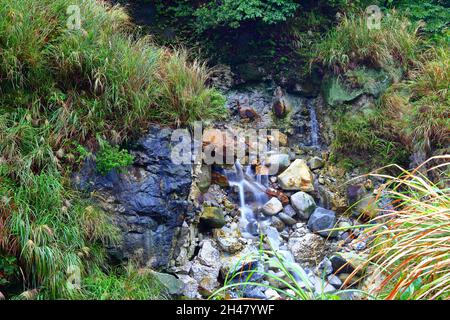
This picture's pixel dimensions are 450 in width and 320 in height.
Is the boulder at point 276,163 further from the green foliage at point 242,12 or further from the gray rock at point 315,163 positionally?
the green foliage at point 242,12

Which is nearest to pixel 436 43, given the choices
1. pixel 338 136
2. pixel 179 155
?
pixel 338 136

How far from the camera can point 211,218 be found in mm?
5305

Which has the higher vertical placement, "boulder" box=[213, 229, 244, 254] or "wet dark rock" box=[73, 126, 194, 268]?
"wet dark rock" box=[73, 126, 194, 268]

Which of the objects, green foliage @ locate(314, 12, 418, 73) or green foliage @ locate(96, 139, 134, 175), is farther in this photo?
green foliage @ locate(314, 12, 418, 73)

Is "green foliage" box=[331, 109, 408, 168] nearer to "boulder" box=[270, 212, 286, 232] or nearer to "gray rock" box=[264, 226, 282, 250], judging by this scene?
"boulder" box=[270, 212, 286, 232]

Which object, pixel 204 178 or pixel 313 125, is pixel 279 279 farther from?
pixel 313 125

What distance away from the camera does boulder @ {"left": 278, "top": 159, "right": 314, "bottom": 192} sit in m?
6.01

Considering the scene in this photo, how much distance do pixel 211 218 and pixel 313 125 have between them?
8.74 feet

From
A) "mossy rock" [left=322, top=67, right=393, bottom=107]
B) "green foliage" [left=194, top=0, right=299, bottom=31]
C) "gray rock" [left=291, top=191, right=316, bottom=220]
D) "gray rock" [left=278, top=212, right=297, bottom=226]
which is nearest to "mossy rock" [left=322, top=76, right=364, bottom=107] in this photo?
"mossy rock" [left=322, top=67, right=393, bottom=107]

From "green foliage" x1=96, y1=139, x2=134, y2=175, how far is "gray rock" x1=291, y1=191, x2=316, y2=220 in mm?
2403

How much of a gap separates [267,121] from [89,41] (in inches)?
125

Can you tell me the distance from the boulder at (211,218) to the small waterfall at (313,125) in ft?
7.46

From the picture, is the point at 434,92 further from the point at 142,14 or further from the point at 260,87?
the point at 142,14

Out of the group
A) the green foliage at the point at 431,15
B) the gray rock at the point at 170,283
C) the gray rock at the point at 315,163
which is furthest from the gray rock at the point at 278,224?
the green foliage at the point at 431,15
